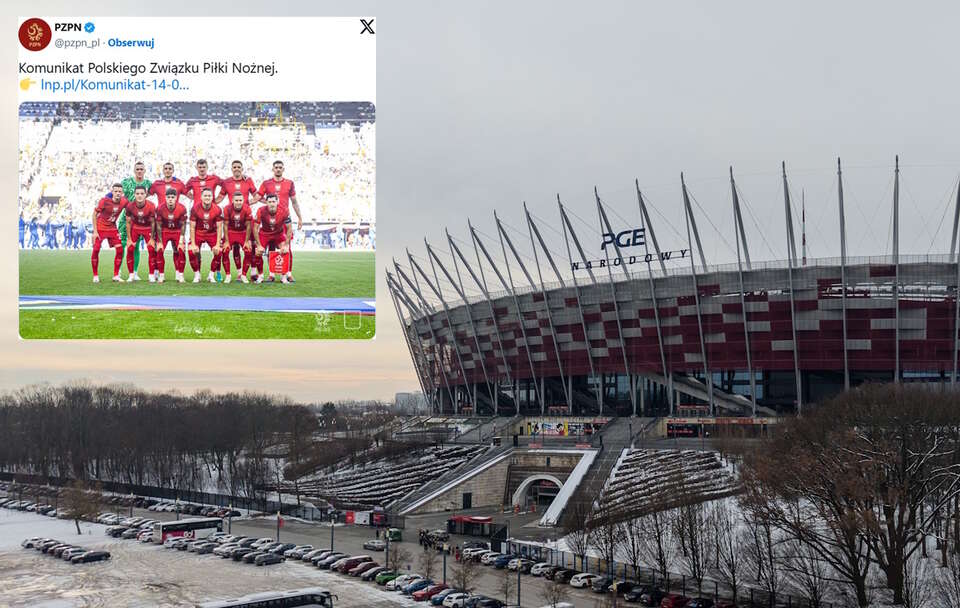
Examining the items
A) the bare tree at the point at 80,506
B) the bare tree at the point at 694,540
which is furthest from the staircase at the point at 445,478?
the bare tree at the point at 694,540

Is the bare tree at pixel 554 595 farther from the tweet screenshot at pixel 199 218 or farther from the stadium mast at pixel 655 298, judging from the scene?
the stadium mast at pixel 655 298

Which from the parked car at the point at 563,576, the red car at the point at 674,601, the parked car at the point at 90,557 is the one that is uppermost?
the red car at the point at 674,601

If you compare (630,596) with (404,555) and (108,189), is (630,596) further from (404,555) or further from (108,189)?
(108,189)

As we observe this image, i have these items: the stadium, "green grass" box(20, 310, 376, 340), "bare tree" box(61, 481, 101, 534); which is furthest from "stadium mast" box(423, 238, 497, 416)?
"green grass" box(20, 310, 376, 340)

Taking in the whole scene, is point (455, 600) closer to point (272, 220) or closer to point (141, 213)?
point (272, 220)

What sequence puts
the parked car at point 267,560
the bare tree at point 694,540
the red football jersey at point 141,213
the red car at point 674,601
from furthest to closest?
the parked car at point 267,560, the bare tree at point 694,540, the red car at point 674,601, the red football jersey at point 141,213

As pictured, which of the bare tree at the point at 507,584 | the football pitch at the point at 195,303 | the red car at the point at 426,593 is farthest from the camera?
the red car at the point at 426,593
